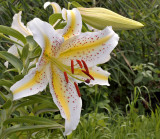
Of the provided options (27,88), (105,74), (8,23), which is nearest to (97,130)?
(8,23)

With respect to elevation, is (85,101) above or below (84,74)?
below

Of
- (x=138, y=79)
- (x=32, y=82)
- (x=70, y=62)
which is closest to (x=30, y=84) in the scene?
(x=32, y=82)

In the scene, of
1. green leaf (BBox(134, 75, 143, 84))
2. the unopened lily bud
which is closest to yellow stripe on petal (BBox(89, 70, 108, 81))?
the unopened lily bud

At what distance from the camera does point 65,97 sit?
676mm

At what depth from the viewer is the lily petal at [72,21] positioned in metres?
0.65

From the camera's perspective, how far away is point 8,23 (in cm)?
173

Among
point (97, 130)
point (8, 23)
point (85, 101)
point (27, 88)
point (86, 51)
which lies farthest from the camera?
point (85, 101)

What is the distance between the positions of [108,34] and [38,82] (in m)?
0.17

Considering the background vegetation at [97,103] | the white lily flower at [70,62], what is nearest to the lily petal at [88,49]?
the white lily flower at [70,62]

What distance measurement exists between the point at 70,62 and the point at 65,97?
77 mm

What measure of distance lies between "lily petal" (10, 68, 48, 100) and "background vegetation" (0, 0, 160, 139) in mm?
35

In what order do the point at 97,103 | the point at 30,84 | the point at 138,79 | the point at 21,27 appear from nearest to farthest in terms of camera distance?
the point at 30,84 < the point at 21,27 < the point at 97,103 < the point at 138,79

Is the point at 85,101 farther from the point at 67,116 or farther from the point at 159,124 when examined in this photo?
the point at 67,116

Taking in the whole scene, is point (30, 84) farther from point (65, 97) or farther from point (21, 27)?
point (21, 27)
